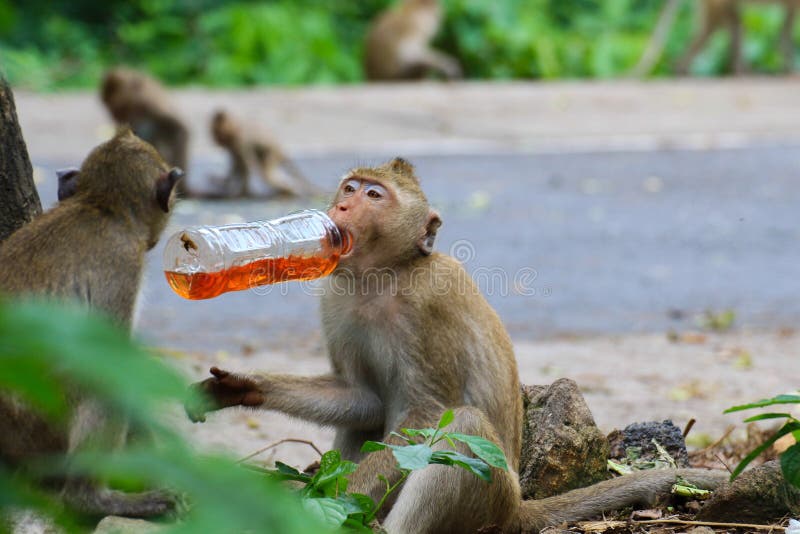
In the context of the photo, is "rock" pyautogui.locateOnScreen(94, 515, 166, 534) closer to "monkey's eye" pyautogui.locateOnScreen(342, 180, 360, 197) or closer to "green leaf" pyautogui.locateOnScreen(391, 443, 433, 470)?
"green leaf" pyautogui.locateOnScreen(391, 443, 433, 470)

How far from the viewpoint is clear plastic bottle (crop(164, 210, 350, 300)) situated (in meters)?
3.47

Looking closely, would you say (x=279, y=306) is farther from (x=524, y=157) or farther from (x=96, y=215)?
(x=524, y=157)

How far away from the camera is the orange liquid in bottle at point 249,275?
3535 mm

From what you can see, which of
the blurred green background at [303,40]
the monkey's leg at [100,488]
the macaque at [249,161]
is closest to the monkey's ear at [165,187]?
the monkey's leg at [100,488]

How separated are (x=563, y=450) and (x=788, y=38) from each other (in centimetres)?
1662

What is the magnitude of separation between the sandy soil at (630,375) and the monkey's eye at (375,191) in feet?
4.67

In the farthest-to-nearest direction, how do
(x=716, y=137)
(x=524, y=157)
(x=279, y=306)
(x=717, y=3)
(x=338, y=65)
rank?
(x=338, y=65)
(x=717, y=3)
(x=716, y=137)
(x=524, y=157)
(x=279, y=306)

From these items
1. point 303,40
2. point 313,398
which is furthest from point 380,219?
point 303,40

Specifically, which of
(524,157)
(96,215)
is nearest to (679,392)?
(96,215)

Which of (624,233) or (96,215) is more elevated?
(96,215)

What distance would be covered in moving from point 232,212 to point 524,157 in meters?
4.13

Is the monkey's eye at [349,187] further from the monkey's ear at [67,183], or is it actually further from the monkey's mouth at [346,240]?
the monkey's ear at [67,183]

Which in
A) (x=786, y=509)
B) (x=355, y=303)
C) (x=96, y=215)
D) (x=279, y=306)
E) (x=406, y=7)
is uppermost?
(x=406, y=7)

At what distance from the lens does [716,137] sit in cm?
1490
